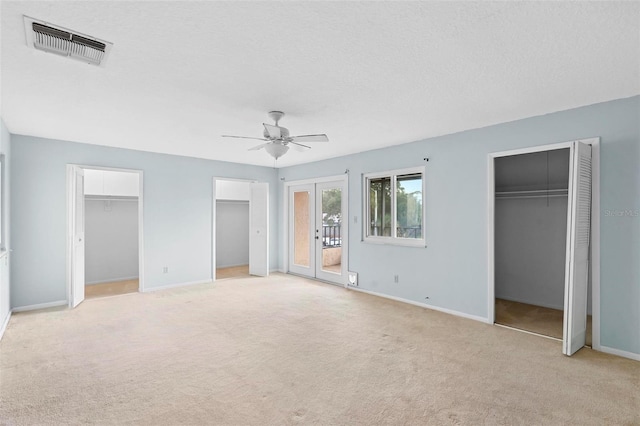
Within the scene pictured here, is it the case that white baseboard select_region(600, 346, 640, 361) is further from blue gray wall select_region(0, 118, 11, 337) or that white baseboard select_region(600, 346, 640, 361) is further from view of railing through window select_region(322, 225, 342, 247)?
blue gray wall select_region(0, 118, 11, 337)

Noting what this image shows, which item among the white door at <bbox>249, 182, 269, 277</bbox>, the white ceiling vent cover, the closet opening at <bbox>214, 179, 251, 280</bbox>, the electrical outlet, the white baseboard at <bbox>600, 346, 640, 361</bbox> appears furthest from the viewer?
the closet opening at <bbox>214, 179, 251, 280</bbox>

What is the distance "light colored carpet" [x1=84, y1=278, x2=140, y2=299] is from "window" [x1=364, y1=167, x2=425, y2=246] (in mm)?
4554

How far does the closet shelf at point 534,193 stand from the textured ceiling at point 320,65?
1.59 meters

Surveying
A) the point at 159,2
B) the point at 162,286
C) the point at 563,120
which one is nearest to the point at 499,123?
the point at 563,120

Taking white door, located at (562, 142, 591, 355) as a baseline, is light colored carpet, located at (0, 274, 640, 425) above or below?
below

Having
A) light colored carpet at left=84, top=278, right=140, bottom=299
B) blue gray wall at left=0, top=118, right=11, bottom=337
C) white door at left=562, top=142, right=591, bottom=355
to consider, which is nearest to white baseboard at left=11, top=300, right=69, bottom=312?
blue gray wall at left=0, top=118, right=11, bottom=337

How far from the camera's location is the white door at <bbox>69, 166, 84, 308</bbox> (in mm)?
4871

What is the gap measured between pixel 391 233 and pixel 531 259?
2185 mm

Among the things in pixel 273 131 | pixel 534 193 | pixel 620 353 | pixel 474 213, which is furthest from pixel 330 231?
pixel 620 353

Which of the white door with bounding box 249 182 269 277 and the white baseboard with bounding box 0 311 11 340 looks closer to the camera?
the white baseboard with bounding box 0 311 11 340

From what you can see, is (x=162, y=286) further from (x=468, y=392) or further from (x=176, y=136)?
(x=468, y=392)

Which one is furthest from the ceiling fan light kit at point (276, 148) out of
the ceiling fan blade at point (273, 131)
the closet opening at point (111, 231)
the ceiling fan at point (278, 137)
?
the closet opening at point (111, 231)

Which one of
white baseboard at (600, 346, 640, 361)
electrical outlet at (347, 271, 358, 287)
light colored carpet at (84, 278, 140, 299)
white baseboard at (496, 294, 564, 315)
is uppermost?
electrical outlet at (347, 271, 358, 287)

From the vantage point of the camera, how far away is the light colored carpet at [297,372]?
2.32m
